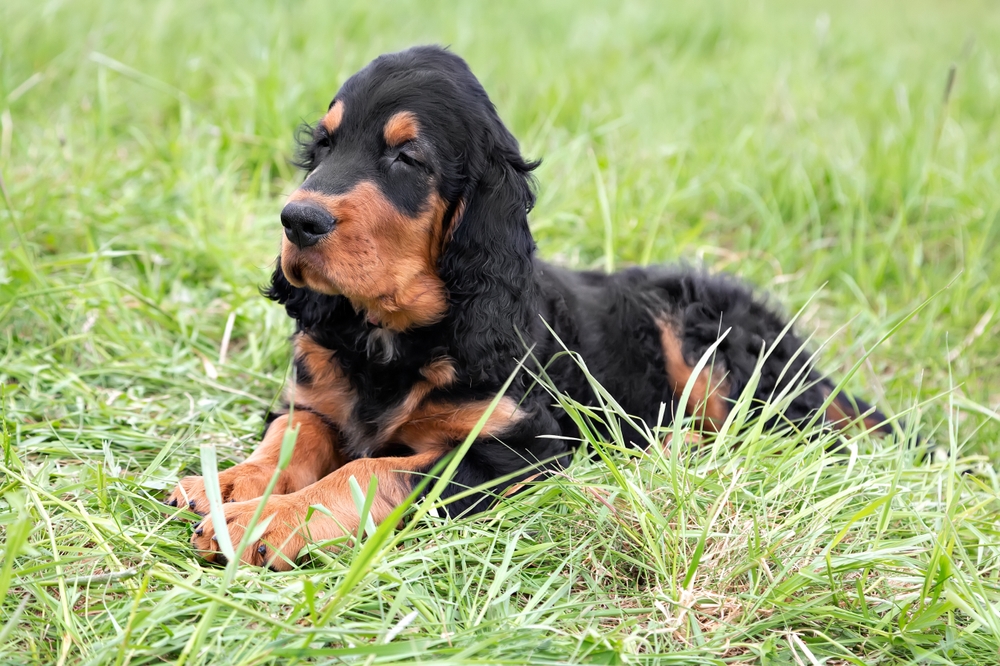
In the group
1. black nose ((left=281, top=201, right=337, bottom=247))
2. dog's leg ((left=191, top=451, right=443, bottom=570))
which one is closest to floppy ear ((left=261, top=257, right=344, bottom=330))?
black nose ((left=281, top=201, right=337, bottom=247))

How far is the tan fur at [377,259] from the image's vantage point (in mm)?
2340

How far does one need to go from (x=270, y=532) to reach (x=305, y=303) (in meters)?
0.82

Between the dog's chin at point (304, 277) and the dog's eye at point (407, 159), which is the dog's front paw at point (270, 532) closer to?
the dog's chin at point (304, 277)

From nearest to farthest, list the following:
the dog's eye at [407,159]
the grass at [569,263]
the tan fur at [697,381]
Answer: the grass at [569,263]
the dog's eye at [407,159]
the tan fur at [697,381]

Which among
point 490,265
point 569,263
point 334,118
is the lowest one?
point 569,263

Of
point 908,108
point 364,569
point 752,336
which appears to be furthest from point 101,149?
point 908,108

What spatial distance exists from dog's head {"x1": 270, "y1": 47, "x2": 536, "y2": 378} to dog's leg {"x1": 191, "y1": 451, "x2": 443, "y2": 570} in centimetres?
43

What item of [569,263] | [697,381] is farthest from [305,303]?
[569,263]

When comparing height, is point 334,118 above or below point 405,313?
above

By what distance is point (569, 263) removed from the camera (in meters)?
4.36

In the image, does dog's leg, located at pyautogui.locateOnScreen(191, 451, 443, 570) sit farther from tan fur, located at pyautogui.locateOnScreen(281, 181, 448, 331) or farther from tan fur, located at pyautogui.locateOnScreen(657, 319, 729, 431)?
tan fur, located at pyautogui.locateOnScreen(657, 319, 729, 431)

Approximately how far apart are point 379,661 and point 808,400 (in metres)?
2.19

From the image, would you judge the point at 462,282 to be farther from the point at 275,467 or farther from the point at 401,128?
the point at 275,467

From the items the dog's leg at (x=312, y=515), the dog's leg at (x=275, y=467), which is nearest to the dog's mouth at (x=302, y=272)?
the dog's leg at (x=275, y=467)
